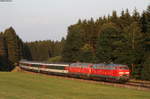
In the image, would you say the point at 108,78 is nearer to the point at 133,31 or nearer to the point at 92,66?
the point at 92,66

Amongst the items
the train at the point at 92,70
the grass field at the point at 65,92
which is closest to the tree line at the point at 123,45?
the train at the point at 92,70

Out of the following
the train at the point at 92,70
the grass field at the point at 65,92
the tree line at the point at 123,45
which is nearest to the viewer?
the grass field at the point at 65,92

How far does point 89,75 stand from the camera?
50094mm

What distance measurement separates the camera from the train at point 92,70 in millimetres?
42719

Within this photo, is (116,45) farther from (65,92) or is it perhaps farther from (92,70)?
(65,92)

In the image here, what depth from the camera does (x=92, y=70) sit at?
4912 centimetres

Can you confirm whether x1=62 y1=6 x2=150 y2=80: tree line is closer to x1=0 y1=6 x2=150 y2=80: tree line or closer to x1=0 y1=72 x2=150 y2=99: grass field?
x1=0 y1=6 x2=150 y2=80: tree line

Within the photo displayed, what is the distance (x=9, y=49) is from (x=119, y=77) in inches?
2967

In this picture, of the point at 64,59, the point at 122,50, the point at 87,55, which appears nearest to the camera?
the point at 122,50

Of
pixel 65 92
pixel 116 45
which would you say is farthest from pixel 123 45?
pixel 65 92

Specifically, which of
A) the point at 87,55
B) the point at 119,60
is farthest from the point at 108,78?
the point at 87,55

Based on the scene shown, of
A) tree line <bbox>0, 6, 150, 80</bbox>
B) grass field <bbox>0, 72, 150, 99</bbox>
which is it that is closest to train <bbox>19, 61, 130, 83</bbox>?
grass field <bbox>0, 72, 150, 99</bbox>

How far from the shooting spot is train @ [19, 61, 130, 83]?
140ft

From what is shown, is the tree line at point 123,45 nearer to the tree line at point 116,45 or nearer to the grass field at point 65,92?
the tree line at point 116,45
